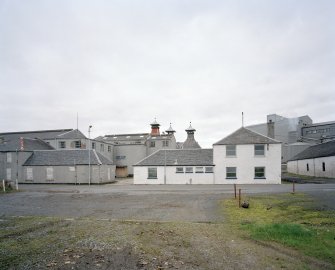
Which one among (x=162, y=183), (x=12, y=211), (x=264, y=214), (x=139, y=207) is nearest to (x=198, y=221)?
(x=264, y=214)

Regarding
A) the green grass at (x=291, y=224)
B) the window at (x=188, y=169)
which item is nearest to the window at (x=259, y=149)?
the window at (x=188, y=169)

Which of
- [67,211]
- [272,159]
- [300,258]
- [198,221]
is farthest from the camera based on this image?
[272,159]

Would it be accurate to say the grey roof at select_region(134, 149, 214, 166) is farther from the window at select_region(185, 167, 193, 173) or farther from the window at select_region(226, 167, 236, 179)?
the window at select_region(226, 167, 236, 179)

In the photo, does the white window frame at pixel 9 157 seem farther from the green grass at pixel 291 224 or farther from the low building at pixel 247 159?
the green grass at pixel 291 224

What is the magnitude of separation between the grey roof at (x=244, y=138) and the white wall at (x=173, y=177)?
5.67 meters

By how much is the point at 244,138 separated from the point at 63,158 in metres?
30.2

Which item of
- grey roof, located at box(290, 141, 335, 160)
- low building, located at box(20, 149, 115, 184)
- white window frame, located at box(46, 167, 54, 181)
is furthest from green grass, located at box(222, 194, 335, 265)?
white window frame, located at box(46, 167, 54, 181)

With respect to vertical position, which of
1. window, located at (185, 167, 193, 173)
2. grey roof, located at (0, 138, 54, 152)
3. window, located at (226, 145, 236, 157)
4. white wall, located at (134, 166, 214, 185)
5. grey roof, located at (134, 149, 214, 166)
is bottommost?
white wall, located at (134, 166, 214, 185)

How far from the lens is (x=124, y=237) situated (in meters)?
11.3

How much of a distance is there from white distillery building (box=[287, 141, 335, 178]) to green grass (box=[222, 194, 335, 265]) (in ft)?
112

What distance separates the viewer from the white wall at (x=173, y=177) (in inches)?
1674

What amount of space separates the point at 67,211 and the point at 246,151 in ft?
98.2

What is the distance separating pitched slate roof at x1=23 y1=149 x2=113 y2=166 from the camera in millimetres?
47000

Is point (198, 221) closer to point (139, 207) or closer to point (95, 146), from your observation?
point (139, 207)
